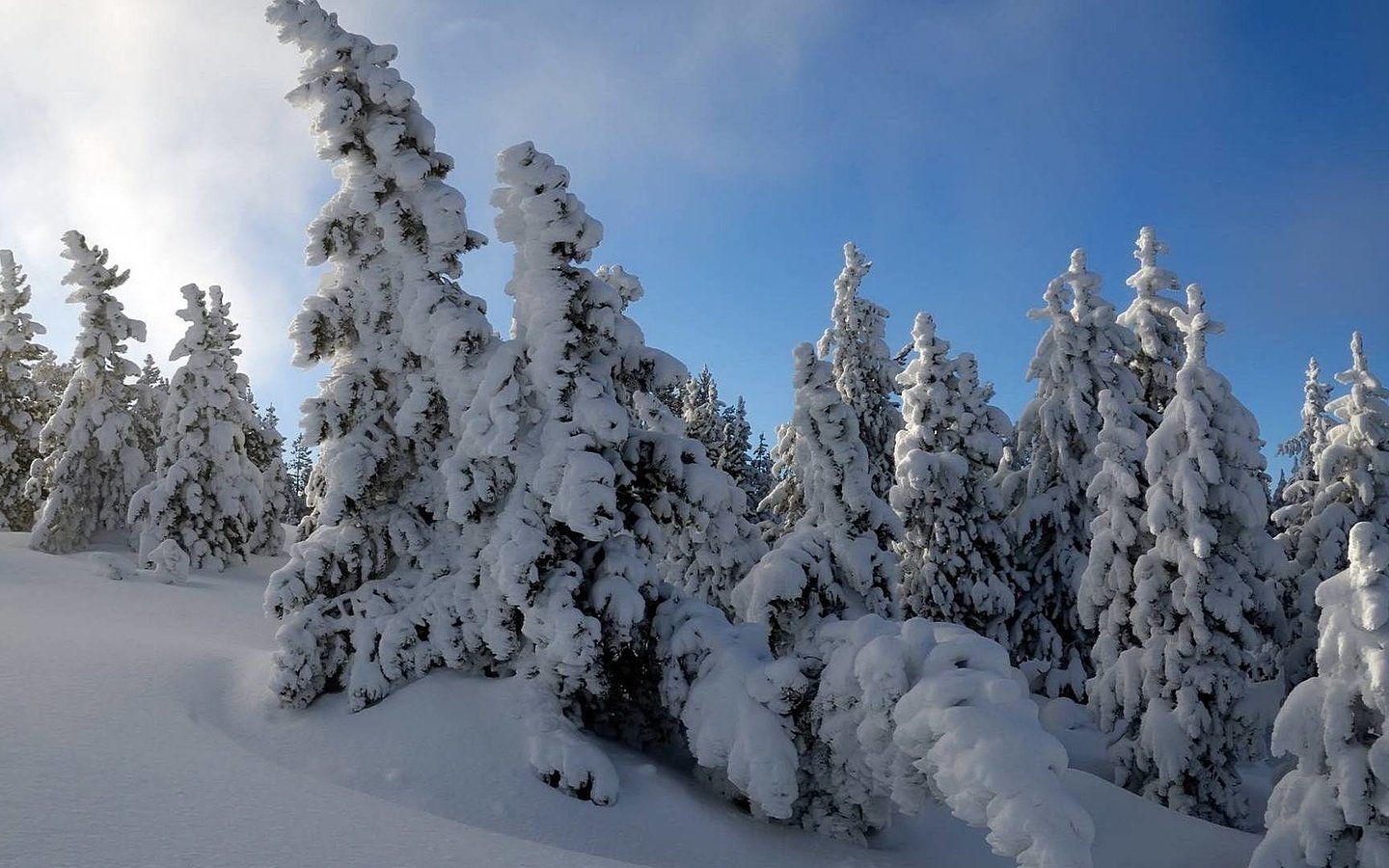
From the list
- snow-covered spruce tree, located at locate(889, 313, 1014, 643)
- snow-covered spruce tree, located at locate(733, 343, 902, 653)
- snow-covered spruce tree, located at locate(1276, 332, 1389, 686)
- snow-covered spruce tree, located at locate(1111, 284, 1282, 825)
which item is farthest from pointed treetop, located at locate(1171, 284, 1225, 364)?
snow-covered spruce tree, located at locate(733, 343, 902, 653)

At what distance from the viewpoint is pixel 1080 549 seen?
22.6 metres

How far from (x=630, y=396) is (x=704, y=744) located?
196 inches

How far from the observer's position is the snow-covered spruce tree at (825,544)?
1148 centimetres

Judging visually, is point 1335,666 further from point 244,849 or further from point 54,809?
point 54,809

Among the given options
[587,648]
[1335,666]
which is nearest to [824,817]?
[587,648]

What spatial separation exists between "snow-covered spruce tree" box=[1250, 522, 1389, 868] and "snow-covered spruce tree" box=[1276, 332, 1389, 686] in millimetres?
9961

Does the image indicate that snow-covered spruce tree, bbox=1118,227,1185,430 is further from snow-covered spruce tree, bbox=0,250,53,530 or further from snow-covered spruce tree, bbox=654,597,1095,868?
snow-covered spruce tree, bbox=0,250,53,530

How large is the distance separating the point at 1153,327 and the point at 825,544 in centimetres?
1338

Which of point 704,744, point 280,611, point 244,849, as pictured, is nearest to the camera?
point 244,849

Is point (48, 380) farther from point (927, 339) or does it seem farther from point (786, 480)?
point (927, 339)

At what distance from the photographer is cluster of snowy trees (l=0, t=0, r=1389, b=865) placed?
821 cm

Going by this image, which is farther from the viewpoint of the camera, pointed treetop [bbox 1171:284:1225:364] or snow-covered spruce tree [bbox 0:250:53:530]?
snow-covered spruce tree [bbox 0:250:53:530]

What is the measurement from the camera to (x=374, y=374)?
36.4 ft

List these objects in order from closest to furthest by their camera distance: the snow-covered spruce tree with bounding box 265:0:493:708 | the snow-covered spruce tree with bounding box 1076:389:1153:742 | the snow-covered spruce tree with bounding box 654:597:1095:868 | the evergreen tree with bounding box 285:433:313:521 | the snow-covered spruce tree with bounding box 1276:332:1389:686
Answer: the snow-covered spruce tree with bounding box 654:597:1095:868 → the snow-covered spruce tree with bounding box 265:0:493:708 → the snow-covered spruce tree with bounding box 1076:389:1153:742 → the snow-covered spruce tree with bounding box 1276:332:1389:686 → the evergreen tree with bounding box 285:433:313:521
